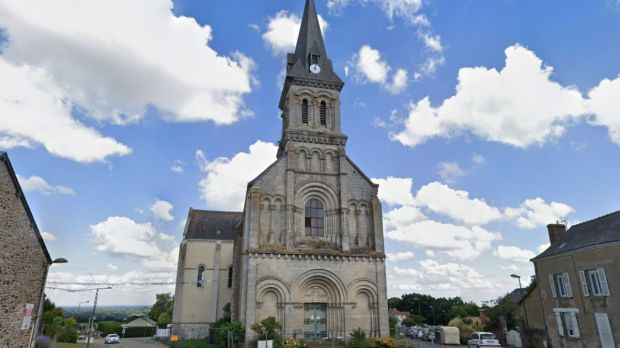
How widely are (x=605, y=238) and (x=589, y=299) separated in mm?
3490

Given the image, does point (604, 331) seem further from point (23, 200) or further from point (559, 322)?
point (23, 200)

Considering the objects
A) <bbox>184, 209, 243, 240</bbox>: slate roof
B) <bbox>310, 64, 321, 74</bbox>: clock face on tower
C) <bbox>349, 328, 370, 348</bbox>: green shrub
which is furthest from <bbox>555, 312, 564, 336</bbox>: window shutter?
<bbox>184, 209, 243, 240</bbox>: slate roof

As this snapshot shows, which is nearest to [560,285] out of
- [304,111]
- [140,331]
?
[304,111]

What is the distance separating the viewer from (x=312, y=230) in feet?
83.4

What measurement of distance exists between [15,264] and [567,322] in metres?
28.6

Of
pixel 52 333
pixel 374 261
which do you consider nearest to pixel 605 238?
pixel 374 261

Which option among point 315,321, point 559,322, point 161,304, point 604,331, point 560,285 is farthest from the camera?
point 161,304

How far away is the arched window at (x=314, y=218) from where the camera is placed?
1000 inches

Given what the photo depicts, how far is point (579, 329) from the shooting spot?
2206cm

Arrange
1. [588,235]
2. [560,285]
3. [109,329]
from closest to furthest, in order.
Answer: [588,235] → [560,285] → [109,329]

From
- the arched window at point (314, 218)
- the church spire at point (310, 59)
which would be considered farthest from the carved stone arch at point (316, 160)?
the church spire at point (310, 59)

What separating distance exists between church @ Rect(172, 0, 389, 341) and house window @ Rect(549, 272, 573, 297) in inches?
421

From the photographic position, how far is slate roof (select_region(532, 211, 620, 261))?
20.9 m

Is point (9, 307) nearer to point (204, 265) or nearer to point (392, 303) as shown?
point (204, 265)
